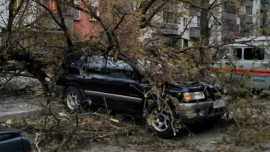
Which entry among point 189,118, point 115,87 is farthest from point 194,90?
point 115,87

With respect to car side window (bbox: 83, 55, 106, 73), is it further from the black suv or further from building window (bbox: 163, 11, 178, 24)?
building window (bbox: 163, 11, 178, 24)

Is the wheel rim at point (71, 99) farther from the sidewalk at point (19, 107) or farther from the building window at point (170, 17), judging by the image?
the building window at point (170, 17)

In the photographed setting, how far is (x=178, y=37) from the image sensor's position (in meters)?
9.18

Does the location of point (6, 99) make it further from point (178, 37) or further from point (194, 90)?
point (194, 90)

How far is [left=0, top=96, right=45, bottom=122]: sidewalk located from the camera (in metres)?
7.61

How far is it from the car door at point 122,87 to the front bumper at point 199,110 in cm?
96

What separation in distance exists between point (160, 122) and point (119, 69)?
1.53m

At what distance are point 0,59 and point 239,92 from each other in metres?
5.77

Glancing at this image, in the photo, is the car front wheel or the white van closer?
the white van

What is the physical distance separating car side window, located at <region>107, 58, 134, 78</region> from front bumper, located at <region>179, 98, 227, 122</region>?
142 cm


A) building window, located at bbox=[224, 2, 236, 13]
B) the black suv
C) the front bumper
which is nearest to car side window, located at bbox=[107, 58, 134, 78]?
the black suv

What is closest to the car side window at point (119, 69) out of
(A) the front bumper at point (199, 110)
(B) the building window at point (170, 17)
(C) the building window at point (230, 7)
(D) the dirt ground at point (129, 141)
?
(D) the dirt ground at point (129, 141)

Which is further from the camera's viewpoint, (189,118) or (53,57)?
(53,57)

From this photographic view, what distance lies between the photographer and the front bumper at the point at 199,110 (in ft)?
20.5
